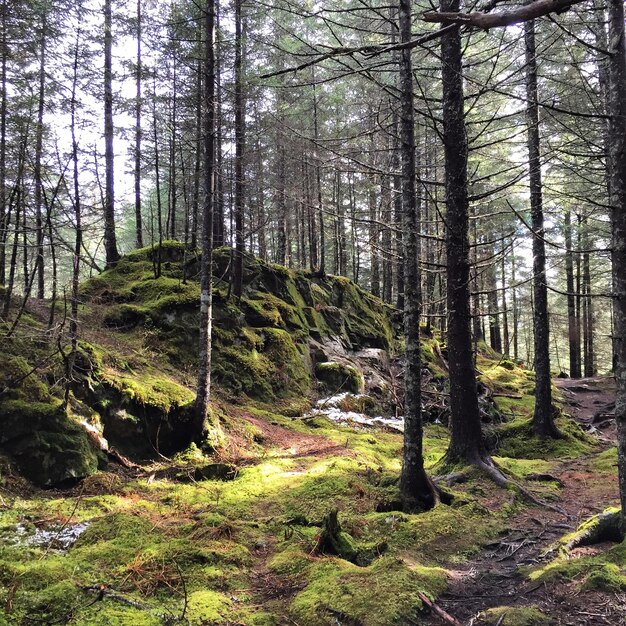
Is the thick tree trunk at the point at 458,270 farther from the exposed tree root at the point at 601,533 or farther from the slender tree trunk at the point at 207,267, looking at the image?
the slender tree trunk at the point at 207,267

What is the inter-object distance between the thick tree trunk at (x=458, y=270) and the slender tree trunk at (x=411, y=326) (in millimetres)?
1160

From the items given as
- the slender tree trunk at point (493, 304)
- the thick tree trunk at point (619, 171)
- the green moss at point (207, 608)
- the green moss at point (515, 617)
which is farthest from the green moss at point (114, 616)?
the slender tree trunk at point (493, 304)

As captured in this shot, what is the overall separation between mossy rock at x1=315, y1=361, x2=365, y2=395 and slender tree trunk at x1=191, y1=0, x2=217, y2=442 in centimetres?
635

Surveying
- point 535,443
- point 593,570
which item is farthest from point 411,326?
point 535,443

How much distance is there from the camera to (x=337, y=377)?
1479 centimetres

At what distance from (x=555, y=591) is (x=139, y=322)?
10250mm

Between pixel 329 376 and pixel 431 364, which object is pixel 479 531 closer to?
pixel 329 376

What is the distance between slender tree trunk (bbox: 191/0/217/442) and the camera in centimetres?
820

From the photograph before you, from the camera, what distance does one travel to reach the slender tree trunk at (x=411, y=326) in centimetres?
Answer: 600

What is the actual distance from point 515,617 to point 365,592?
1135 mm

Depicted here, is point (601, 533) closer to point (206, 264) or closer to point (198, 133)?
point (206, 264)

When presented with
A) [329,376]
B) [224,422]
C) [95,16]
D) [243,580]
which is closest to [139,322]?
[224,422]

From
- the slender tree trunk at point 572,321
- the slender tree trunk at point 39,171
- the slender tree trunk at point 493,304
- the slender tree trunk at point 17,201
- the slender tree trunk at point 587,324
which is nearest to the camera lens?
the slender tree trunk at point 17,201

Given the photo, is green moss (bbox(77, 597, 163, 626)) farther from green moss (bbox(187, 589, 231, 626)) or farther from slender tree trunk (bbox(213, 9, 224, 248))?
slender tree trunk (bbox(213, 9, 224, 248))
